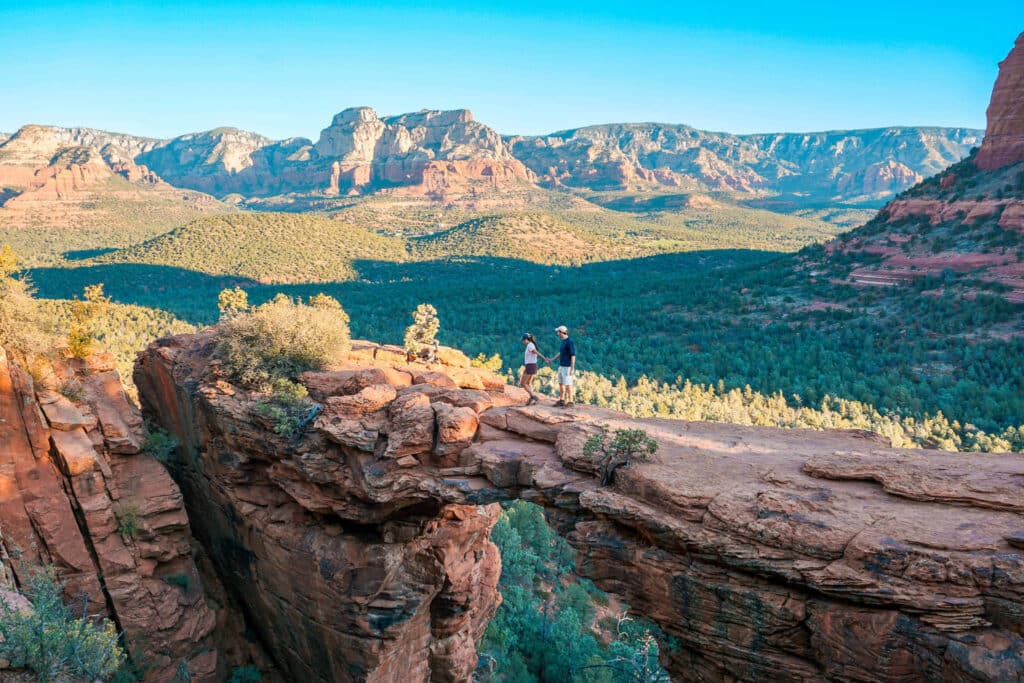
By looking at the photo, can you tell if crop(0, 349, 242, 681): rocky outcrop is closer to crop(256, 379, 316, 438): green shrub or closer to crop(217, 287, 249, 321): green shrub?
crop(217, 287, 249, 321): green shrub

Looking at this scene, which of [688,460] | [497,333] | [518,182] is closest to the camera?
[688,460]

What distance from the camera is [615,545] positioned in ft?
32.0

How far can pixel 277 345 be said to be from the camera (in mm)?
15438

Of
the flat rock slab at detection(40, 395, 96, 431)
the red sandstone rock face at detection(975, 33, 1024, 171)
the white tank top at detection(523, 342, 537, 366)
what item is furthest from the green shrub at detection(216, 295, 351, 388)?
the red sandstone rock face at detection(975, 33, 1024, 171)

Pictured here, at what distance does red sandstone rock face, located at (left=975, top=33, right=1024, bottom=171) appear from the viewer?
56844 mm

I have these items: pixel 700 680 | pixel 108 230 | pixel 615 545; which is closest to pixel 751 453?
pixel 615 545

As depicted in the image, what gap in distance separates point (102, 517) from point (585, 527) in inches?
468

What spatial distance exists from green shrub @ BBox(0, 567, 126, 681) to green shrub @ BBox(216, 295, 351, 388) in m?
6.29

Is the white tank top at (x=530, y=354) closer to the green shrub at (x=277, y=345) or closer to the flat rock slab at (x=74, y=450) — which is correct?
the green shrub at (x=277, y=345)

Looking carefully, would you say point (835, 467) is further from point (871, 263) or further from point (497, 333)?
point (871, 263)

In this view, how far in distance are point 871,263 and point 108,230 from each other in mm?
125433

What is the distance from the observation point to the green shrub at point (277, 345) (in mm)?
15305

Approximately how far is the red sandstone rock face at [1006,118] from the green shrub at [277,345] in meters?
69.1

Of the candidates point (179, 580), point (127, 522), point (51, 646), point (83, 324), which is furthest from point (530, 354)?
point (83, 324)
